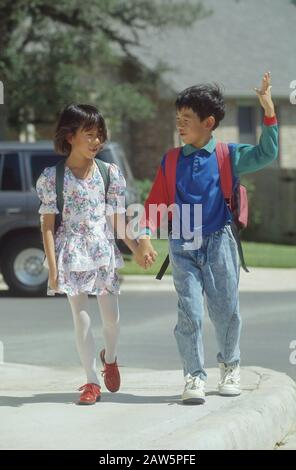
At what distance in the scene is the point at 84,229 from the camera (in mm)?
7105

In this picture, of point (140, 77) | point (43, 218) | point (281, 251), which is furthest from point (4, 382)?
point (140, 77)

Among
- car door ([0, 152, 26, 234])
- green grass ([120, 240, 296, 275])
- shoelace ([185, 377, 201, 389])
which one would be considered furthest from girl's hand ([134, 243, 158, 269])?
green grass ([120, 240, 296, 275])

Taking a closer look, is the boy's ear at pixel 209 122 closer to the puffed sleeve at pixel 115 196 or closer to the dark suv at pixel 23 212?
the puffed sleeve at pixel 115 196

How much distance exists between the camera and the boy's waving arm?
686cm

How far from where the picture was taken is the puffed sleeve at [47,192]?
709 cm

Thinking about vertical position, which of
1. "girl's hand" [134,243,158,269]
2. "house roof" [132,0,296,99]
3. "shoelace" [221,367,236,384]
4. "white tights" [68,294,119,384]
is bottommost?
"shoelace" [221,367,236,384]

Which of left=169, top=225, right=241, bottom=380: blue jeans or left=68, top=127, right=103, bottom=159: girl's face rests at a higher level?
left=68, top=127, right=103, bottom=159: girl's face

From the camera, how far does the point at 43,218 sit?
23.2 feet

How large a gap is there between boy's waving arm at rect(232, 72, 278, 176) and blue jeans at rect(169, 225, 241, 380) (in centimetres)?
39

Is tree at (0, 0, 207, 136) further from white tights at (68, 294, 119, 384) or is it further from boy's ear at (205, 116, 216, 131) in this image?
white tights at (68, 294, 119, 384)

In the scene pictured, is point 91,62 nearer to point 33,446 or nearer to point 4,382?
point 4,382

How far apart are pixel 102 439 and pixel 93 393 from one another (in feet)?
3.75

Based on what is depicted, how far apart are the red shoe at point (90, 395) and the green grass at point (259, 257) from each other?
37.7 feet

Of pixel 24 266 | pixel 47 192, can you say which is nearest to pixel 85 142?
pixel 47 192
